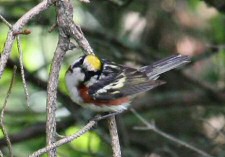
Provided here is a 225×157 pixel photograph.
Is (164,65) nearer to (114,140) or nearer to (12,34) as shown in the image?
(114,140)

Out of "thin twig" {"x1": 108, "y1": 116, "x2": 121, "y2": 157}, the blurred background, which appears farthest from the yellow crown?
the blurred background

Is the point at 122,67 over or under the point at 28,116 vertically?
over

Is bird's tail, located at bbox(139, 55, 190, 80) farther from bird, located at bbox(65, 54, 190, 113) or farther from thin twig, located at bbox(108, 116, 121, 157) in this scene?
thin twig, located at bbox(108, 116, 121, 157)

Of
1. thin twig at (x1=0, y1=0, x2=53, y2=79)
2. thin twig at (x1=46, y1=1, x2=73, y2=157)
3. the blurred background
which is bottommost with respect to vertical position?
the blurred background

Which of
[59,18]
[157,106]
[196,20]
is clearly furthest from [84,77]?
[196,20]

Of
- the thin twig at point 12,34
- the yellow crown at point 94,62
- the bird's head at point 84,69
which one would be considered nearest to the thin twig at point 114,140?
the yellow crown at point 94,62

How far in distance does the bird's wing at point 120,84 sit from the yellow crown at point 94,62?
0.79ft

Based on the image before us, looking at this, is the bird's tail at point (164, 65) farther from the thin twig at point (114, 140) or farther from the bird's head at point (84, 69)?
the thin twig at point (114, 140)

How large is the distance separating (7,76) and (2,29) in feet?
2.26

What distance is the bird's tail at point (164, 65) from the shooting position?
18.6 ft

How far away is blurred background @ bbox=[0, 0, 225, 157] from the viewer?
618 centimetres

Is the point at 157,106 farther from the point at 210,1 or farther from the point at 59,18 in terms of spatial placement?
the point at 59,18

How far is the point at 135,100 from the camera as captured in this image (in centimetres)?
697

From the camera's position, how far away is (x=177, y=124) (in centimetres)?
752
